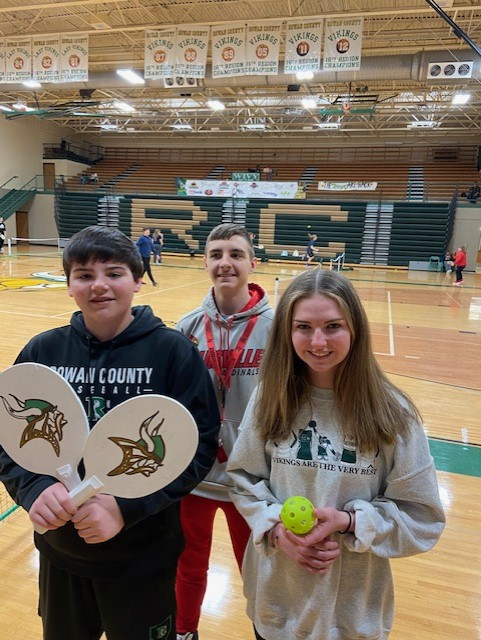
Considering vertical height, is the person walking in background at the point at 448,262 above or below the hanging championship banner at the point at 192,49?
below

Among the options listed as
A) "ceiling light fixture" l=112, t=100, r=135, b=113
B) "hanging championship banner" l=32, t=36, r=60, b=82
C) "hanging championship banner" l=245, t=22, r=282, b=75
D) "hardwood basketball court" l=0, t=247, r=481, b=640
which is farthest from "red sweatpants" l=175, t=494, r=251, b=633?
"ceiling light fixture" l=112, t=100, r=135, b=113

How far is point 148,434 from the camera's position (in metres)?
1.03

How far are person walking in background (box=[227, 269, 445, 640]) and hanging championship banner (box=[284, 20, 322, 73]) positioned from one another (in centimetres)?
921

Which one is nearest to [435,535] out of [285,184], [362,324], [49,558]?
[362,324]

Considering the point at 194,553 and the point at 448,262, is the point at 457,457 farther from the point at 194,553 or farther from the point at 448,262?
the point at 448,262

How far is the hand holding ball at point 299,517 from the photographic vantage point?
42.0 inches

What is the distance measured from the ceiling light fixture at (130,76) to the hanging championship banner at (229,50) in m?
4.33

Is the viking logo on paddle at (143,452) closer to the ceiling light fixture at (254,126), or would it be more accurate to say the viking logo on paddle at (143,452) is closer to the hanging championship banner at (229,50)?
the hanging championship banner at (229,50)

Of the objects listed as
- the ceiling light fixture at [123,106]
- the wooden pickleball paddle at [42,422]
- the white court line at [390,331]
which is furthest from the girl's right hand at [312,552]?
the ceiling light fixture at [123,106]

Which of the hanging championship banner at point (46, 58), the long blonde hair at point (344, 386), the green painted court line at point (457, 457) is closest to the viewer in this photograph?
the long blonde hair at point (344, 386)

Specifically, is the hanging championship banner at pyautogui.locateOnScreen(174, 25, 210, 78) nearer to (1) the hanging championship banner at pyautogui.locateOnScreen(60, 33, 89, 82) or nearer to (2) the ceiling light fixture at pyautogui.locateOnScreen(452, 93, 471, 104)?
(1) the hanging championship banner at pyautogui.locateOnScreen(60, 33, 89, 82)

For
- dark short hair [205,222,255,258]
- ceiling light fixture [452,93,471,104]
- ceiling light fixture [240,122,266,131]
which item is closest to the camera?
dark short hair [205,222,255,258]

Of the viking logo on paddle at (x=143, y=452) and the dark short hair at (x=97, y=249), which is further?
the dark short hair at (x=97, y=249)

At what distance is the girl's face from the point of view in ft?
3.92
